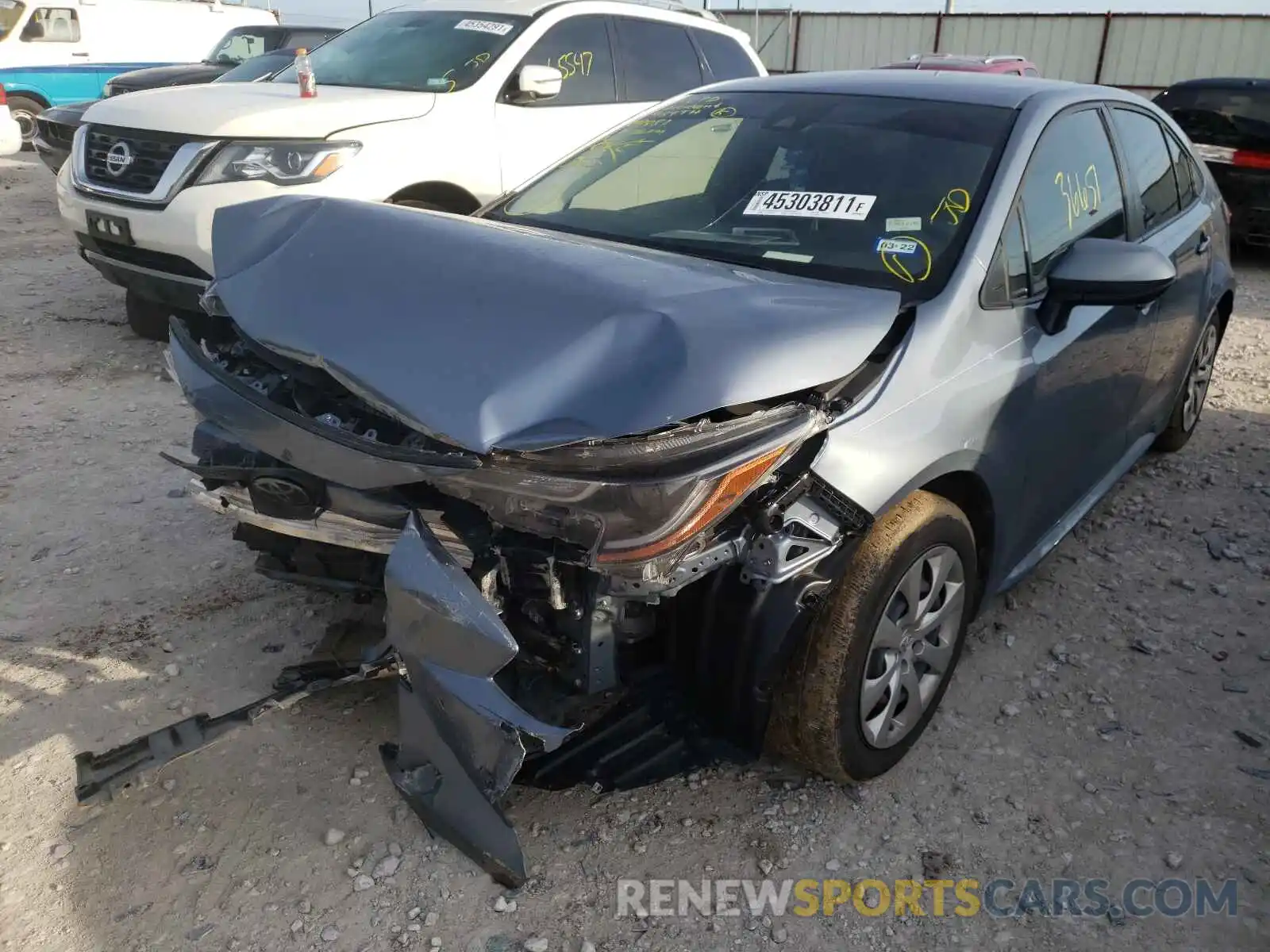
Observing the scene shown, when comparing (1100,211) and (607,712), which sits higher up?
(1100,211)

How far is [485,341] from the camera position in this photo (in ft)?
6.73

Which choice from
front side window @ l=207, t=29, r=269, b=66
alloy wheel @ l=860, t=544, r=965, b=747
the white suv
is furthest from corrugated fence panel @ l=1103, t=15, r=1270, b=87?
alloy wheel @ l=860, t=544, r=965, b=747

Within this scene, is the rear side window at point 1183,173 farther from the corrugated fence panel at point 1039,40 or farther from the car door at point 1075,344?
the corrugated fence panel at point 1039,40

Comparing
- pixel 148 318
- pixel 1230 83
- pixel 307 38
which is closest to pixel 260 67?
pixel 307 38

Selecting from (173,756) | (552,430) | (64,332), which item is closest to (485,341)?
(552,430)

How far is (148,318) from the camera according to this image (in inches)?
243

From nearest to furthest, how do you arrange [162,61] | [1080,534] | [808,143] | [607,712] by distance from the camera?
[607,712] → [808,143] → [1080,534] → [162,61]

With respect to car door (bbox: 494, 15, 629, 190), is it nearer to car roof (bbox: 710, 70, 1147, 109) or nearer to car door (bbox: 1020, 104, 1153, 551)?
car roof (bbox: 710, 70, 1147, 109)

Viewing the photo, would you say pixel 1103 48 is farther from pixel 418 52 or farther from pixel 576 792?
pixel 576 792

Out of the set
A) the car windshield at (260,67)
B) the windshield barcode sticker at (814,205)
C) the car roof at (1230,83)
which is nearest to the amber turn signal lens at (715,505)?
the windshield barcode sticker at (814,205)

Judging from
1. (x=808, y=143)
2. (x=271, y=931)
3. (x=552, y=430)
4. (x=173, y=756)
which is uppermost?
(x=808, y=143)

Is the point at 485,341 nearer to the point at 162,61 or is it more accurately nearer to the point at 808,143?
Answer: the point at 808,143

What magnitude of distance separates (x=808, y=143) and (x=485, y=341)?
150cm

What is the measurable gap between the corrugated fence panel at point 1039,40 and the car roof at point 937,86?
20151mm
